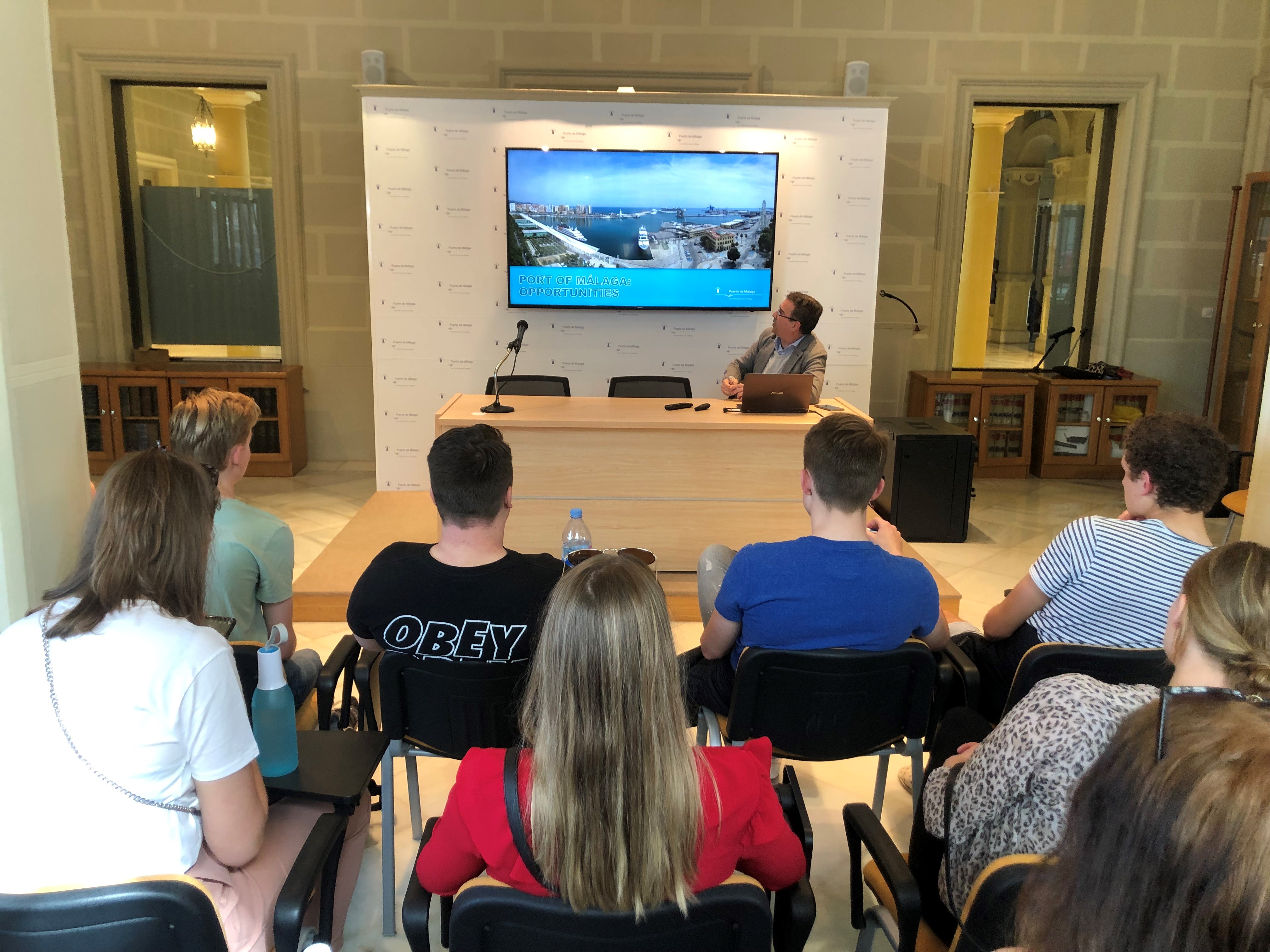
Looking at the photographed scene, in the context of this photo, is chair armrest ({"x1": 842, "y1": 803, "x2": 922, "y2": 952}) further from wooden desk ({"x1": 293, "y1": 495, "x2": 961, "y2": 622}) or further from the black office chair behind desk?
wooden desk ({"x1": 293, "y1": 495, "x2": 961, "y2": 622})

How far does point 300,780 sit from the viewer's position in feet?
5.40

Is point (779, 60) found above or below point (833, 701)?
above

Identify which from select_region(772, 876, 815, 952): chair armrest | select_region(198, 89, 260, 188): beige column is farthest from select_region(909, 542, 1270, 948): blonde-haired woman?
select_region(198, 89, 260, 188): beige column

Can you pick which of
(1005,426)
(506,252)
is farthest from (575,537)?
(1005,426)

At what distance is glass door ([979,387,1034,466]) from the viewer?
6473 mm

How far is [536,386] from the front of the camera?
16.4 feet

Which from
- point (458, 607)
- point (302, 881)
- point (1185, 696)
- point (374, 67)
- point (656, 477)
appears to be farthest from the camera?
point (374, 67)

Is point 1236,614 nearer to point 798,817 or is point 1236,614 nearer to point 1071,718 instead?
point 1071,718

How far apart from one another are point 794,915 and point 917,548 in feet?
12.7

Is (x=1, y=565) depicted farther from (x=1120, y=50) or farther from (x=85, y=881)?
(x=1120, y=50)

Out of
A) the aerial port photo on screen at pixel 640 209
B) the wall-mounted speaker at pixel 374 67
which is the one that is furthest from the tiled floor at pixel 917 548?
the wall-mounted speaker at pixel 374 67

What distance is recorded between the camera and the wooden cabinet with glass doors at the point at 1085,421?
6383 mm

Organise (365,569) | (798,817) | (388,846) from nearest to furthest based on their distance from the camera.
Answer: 1. (798,817)
2. (388,846)
3. (365,569)

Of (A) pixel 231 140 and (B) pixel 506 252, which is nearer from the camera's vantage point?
(B) pixel 506 252
